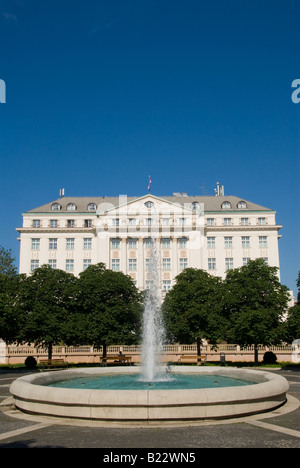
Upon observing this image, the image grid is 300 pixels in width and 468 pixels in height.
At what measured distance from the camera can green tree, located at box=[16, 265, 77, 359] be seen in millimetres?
40031

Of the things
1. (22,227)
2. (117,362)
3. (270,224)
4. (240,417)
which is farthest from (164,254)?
(240,417)

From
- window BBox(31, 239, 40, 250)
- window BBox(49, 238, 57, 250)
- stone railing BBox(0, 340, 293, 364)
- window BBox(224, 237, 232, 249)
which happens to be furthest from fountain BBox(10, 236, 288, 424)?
window BBox(31, 239, 40, 250)

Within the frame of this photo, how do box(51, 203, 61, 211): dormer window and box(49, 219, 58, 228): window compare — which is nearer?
box(49, 219, 58, 228): window

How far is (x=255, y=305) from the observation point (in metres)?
41.1

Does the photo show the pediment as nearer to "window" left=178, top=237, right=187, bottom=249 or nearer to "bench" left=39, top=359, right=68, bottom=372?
"window" left=178, top=237, right=187, bottom=249

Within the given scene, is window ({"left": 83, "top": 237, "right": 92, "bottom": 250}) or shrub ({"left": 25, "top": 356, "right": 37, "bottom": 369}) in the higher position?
window ({"left": 83, "top": 237, "right": 92, "bottom": 250})

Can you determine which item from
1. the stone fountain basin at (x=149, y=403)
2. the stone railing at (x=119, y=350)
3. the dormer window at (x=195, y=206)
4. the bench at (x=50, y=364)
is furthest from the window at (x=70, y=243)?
the stone fountain basin at (x=149, y=403)

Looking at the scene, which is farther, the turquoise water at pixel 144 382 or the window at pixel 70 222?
the window at pixel 70 222

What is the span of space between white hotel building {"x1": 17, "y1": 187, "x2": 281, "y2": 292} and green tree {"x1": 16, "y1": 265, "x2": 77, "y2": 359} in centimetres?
2556

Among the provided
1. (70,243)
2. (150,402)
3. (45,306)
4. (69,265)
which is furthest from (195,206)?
(150,402)

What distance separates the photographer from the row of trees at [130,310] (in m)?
39.7

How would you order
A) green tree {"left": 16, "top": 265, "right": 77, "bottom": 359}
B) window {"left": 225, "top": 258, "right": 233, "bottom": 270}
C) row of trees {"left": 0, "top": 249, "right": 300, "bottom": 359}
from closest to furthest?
row of trees {"left": 0, "top": 249, "right": 300, "bottom": 359}, green tree {"left": 16, "top": 265, "right": 77, "bottom": 359}, window {"left": 225, "top": 258, "right": 233, "bottom": 270}

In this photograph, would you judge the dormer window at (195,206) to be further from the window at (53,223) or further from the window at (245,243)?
the window at (53,223)
